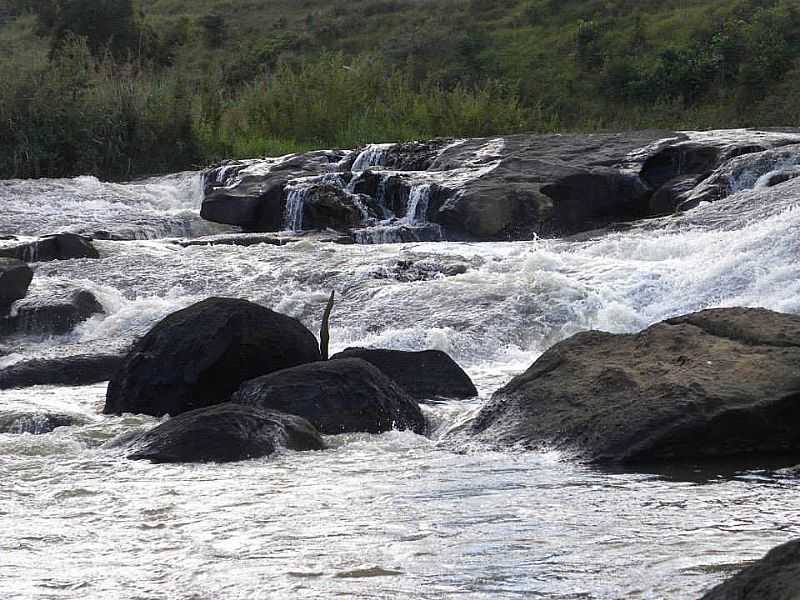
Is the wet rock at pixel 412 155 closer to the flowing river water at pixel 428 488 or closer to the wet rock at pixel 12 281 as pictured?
the flowing river water at pixel 428 488

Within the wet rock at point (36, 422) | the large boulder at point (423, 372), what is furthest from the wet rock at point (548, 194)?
the wet rock at point (36, 422)

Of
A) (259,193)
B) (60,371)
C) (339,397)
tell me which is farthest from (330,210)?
(339,397)

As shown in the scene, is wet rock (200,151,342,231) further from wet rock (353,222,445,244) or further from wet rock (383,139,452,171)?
wet rock (353,222,445,244)

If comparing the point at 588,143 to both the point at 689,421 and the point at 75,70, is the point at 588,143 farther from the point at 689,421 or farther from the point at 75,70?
the point at 689,421

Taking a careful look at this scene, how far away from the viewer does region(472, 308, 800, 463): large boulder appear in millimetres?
Answer: 6129

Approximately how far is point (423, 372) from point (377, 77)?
635 inches

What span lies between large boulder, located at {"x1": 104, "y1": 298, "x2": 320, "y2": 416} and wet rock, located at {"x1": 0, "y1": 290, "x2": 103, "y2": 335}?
3.35 metres

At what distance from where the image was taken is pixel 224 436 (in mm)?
6562

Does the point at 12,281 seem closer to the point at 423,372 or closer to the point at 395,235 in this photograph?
the point at 395,235

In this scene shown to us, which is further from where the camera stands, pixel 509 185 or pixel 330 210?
pixel 330 210

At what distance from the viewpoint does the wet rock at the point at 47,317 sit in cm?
1140

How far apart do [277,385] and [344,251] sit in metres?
6.02

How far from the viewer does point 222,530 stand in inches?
195

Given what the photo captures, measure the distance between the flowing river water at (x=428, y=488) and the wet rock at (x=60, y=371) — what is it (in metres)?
0.22
